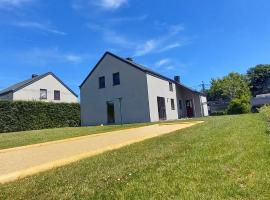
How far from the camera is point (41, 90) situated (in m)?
41.1

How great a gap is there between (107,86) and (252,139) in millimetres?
22442

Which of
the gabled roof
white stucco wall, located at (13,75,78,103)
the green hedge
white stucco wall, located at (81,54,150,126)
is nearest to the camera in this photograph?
the green hedge

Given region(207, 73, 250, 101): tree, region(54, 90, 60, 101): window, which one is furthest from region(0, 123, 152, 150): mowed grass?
region(207, 73, 250, 101): tree

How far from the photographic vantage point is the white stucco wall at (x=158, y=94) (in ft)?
87.1

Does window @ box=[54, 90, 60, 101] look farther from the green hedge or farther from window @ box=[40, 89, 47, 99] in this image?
the green hedge

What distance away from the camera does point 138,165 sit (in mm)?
5828

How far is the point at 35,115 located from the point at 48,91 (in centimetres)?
1352

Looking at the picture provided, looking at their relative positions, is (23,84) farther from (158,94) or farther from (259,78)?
(259,78)

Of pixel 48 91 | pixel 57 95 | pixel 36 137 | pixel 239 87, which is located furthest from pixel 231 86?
pixel 36 137

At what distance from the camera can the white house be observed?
1049 inches

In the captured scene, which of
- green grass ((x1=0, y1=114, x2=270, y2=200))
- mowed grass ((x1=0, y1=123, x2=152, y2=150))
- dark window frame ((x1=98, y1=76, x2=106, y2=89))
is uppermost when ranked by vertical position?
dark window frame ((x1=98, y1=76, x2=106, y2=89))

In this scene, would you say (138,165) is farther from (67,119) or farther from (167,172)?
(67,119)

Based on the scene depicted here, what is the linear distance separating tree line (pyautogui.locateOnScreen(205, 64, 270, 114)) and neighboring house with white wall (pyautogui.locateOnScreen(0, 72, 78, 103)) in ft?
76.9

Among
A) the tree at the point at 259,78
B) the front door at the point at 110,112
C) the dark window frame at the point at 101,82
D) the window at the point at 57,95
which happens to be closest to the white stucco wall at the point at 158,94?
the front door at the point at 110,112
